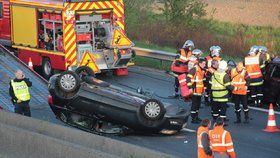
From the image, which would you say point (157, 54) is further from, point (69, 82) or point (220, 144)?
point (220, 144)

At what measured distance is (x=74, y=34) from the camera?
24547 mm

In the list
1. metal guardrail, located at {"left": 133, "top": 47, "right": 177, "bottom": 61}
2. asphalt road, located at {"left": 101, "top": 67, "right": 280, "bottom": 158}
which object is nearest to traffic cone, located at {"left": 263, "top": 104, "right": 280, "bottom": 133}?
asphalt road, located at {"left": 101, "top": 67, "right": 280, "bottom": 158}

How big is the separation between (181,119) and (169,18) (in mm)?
16739

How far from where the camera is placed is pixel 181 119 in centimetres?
1741

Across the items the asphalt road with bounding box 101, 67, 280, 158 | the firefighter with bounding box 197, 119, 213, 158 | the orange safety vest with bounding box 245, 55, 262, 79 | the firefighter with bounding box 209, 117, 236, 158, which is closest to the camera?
the firefighter with bounding box 209, 117, 236, 158

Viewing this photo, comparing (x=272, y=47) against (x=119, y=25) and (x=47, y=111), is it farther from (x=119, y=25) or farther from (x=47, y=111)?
(x=47, y=111)

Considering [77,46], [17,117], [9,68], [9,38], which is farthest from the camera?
[9,38]

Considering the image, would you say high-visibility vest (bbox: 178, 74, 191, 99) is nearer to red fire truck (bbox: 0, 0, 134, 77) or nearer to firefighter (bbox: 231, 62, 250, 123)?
firefighter (bbox: 231, 62, 250, 123)

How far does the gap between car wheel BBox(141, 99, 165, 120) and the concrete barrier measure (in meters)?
2.98

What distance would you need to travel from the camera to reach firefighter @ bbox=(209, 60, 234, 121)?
60.4ft

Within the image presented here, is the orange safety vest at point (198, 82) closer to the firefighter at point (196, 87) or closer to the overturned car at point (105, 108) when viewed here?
the firefighter at point (196, 87)

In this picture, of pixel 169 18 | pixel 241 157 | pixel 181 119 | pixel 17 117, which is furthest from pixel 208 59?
pixel 169 18

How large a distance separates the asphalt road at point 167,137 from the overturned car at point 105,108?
38cm

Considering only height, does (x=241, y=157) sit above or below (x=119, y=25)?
below
